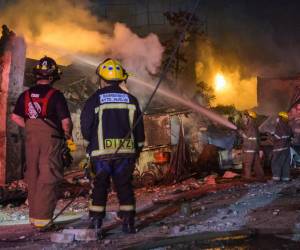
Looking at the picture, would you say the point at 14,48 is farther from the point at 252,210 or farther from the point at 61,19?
the point at 61,19

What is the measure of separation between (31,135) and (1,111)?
5649 millimetres

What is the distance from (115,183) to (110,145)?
0.43 m

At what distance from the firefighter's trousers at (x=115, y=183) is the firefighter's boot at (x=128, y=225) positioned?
42 millimetres

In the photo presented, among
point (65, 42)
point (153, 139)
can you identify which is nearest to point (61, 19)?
point (65, 42)

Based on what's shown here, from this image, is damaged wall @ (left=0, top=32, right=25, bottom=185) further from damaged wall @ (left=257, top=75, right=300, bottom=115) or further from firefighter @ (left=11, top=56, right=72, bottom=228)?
damaged wall @ (left=257, top=75, right=300, bottom=115)

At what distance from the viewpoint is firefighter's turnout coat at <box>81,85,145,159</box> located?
16.5ft

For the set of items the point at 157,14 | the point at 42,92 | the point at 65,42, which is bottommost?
the point at 42,92

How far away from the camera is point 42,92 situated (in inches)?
214

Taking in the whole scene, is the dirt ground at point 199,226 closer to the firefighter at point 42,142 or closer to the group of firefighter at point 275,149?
the firefighter at point 42,142

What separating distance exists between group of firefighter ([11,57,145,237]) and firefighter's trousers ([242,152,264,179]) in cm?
712

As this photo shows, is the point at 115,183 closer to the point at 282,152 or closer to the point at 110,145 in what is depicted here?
the point at 110,145

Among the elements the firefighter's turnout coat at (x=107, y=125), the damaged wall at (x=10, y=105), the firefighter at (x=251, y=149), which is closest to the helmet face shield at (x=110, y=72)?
the firefighter's turnout coat at (x=107, y=125)

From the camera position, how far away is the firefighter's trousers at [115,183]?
498 cm

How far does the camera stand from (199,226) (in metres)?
4.96
